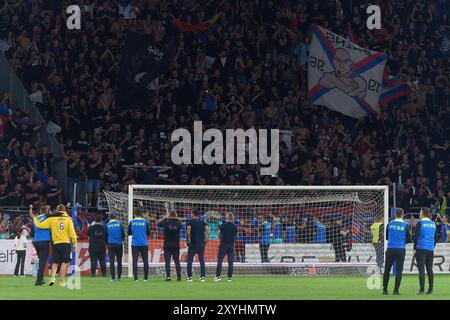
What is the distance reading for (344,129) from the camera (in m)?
39.2

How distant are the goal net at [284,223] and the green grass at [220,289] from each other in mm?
2184

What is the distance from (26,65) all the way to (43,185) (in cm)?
514

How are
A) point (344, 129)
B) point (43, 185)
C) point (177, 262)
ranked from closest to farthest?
point (177, 262), point (43, 185), point (344, 129)

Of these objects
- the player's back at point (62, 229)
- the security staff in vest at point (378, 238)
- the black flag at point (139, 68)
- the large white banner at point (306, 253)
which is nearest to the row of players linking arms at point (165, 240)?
the player's back at point (62, 229)

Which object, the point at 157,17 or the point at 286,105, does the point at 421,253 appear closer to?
the point at 286,105

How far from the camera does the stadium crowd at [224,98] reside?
35.2 meters

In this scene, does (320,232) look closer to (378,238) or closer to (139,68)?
(378,238)

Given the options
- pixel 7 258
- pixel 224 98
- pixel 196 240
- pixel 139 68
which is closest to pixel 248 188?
pixel 196 240

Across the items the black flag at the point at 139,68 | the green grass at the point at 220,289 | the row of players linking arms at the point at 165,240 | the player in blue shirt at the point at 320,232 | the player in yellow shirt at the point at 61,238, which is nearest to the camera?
the green grass at the point at 220,289

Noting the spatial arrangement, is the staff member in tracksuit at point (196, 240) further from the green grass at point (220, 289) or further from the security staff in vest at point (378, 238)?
the security staff in vest at point (378, 238)

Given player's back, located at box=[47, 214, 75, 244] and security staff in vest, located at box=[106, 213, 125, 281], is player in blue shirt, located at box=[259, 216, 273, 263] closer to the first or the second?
security staff in vest, located at box=[106, 213, 125, 281]

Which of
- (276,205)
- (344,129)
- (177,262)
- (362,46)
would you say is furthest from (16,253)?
(362,46)

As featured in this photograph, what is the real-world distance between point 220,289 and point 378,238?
7359mm

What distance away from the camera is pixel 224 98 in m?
38.3
